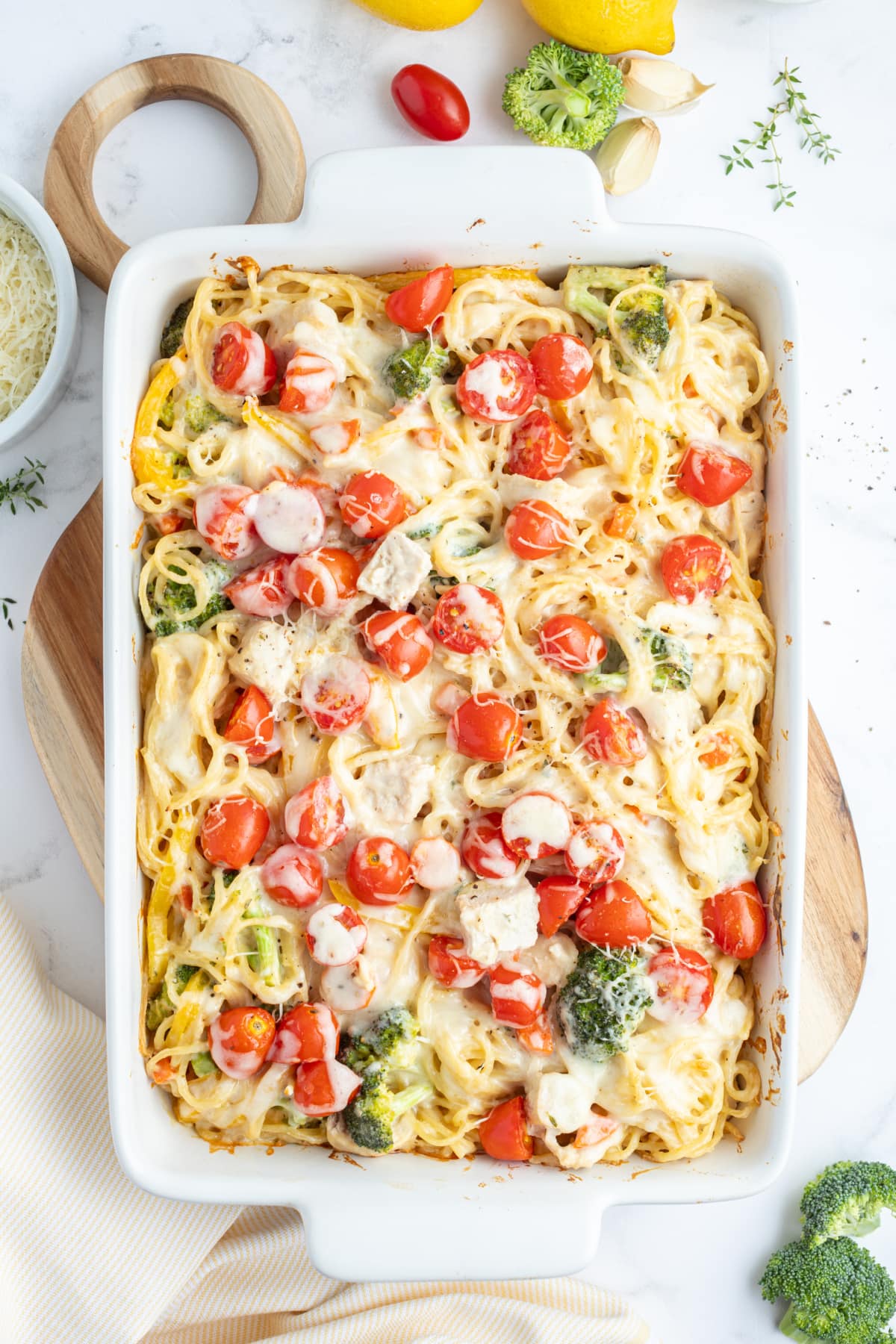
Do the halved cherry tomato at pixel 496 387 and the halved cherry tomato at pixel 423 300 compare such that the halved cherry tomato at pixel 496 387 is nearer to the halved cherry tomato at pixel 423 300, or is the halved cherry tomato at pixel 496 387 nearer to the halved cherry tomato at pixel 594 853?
the halved cherry tomato at pixel 423 300

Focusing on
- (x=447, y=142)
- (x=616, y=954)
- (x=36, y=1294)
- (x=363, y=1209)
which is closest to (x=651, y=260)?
(x=447, y=142)

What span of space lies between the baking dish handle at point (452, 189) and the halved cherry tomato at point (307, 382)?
1.17 ft

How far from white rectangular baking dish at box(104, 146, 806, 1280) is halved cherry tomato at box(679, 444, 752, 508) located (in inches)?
Result: 5.0

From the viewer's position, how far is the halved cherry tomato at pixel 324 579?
3.11m

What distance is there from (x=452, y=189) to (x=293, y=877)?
73.6 inches

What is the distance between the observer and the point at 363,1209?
10.1ft

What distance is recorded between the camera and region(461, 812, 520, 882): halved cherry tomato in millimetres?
3146

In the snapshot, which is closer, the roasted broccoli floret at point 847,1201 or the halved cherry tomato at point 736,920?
the halved cherry tomato at point 736,920

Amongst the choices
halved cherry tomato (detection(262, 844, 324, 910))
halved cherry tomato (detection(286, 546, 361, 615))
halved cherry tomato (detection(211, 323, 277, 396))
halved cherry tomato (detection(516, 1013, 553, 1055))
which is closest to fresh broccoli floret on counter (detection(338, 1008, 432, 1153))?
halved cherry tomato (detection(516, 1013, 553, 1055))

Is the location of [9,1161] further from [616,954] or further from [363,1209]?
[616,954]

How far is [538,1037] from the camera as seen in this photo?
3152 millimetres

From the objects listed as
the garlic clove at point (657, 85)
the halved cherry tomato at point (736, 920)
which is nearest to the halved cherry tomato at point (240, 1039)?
the halved cherry tomato at point (736, 920)

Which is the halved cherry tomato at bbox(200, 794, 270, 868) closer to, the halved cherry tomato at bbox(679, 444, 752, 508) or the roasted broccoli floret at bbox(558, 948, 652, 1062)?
the roasted broccoli floret at bbox(558, 948, 652, 1062)

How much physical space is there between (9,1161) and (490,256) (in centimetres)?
302
